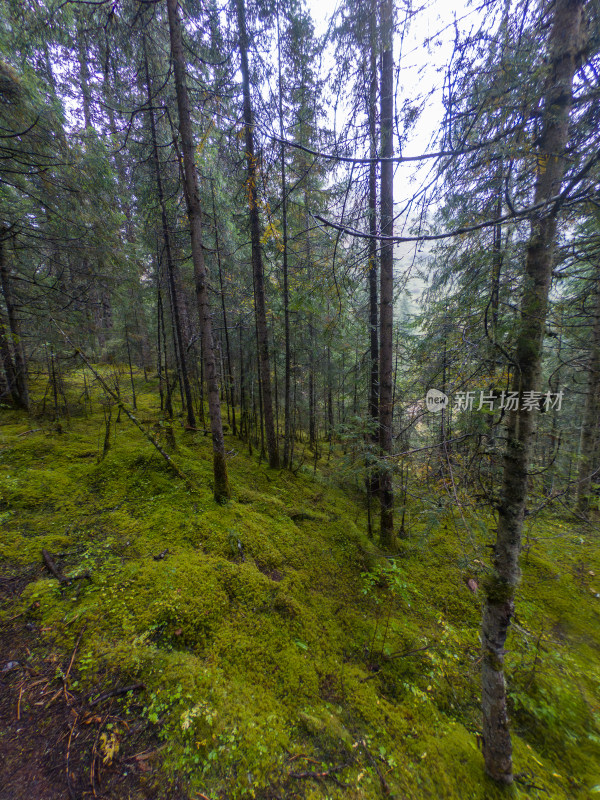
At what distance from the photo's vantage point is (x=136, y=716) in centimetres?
241

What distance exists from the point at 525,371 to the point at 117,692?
15.6ft

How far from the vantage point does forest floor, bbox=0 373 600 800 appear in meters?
2.27

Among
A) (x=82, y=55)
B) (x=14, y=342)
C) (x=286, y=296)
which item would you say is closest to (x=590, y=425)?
(x=286, y=296)

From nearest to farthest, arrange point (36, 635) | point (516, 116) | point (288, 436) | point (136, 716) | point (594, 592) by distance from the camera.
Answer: point (516, 116), point (136, 716), point (36, 635), point (594, 592), point (288, 436)

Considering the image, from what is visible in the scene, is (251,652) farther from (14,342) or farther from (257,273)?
(14,342)

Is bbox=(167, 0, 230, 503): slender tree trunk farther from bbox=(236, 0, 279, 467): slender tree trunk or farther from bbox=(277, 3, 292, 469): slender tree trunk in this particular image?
bbox=(277, 3, 292, 469): slender tree trunk

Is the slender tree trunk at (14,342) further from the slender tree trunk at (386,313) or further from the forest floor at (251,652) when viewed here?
the slender tree trunk at (386,313)

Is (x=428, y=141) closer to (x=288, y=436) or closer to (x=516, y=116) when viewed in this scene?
(x=516, y=116)

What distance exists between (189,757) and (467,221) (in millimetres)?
5905

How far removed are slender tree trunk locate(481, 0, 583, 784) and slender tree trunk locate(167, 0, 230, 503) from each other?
4.47 meters

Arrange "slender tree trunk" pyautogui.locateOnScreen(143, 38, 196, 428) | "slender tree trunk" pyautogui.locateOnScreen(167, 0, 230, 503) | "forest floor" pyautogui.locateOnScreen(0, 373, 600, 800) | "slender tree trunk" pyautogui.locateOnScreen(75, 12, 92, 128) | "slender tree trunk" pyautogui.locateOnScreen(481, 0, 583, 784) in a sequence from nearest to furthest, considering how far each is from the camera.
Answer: "slender tree trunk" pyautogui.locateOnScreen(481, 0, 583, 784) → "forest floor" pyautogui.locateOnScreen(0, 373, 600, 800) → "slender tree trunk" pyautogui.locateOnScreen(167, 0, 230, 503) → "slender tree trunk" pyautogui.locateOnScreen(75, 12, 92, 128) → "slender tree trunk" pyautogui.locateOnScreen(143, 38, 196, 428)

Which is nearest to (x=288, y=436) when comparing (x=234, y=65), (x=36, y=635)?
(x=36, y=635)

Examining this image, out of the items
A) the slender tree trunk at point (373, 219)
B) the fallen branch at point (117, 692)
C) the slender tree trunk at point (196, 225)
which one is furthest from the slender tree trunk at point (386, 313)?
the fallen branch at point (117, 692)

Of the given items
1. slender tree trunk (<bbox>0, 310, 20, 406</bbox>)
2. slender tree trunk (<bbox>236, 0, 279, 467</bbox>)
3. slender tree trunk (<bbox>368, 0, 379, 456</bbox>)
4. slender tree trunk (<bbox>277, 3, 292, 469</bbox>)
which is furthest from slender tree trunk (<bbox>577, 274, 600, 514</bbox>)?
slender tree trunk (<bbox>0, 310, 20, 406</bbox>)
